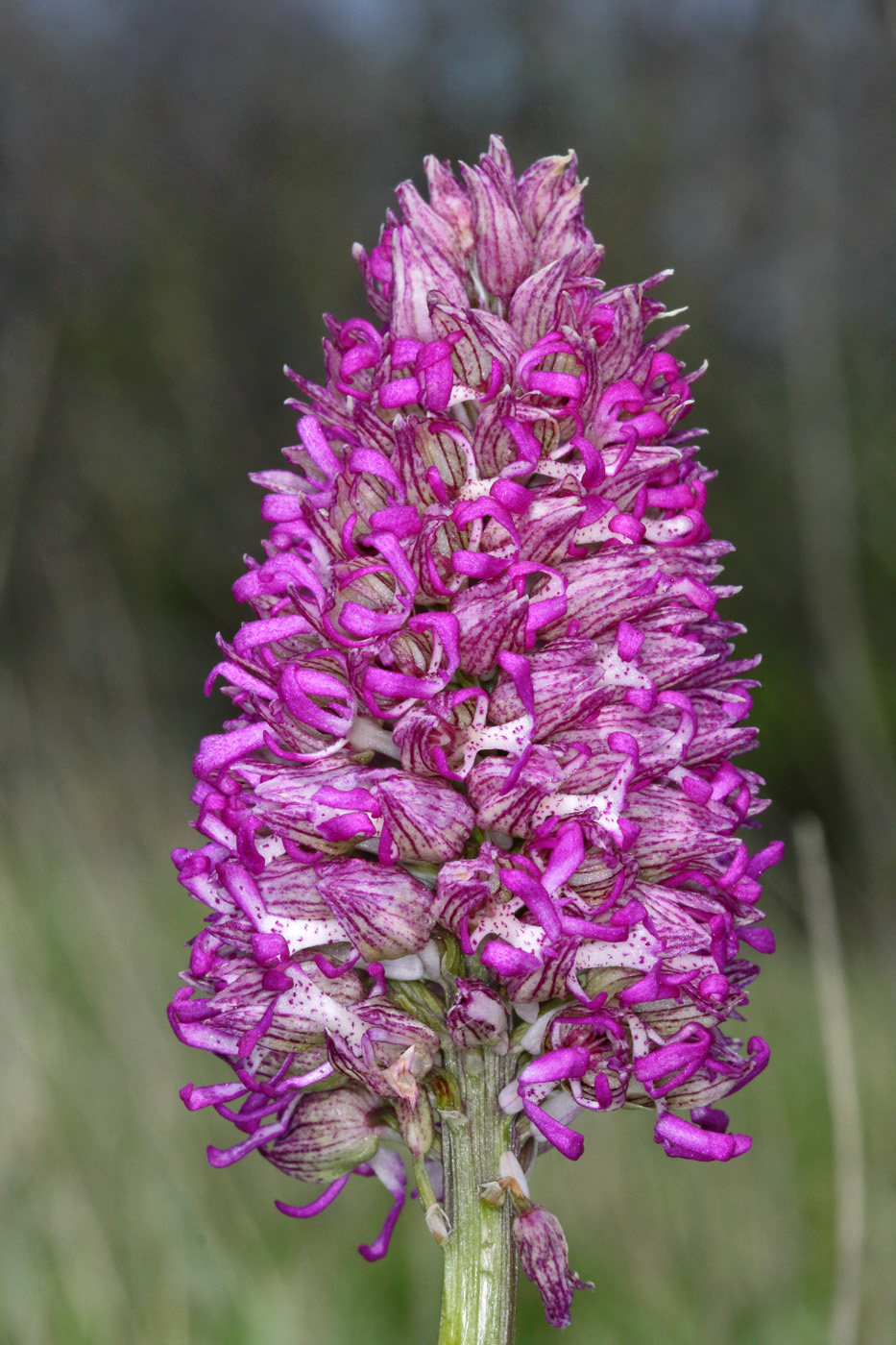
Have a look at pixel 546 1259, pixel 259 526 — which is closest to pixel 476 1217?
pixel 546 1259

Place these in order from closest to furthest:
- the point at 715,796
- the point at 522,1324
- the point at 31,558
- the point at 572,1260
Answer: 1. the point at 715,796
2. the point at 522,1324
3. the point at 572,1260
4. the point at 31,558

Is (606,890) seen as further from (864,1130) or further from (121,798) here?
(121,798)

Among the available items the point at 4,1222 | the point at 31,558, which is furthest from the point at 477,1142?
the point at 31,558

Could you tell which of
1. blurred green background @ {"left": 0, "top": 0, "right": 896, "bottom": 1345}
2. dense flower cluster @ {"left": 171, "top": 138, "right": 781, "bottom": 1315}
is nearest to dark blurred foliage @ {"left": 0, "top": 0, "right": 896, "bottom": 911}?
blurred green background @ {"left": 0, "top": 0, "right": 896, "bottom": 1345}

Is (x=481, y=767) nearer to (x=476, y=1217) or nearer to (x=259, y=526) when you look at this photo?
(x=476, y=1217)

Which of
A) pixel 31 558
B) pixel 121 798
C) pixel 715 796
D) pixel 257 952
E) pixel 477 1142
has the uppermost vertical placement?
pixel 31 558

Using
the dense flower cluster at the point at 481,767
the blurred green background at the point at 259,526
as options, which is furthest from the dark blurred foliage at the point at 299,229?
the dense flower cluster at the point at 481,767

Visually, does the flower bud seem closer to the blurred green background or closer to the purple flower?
the purple flower
